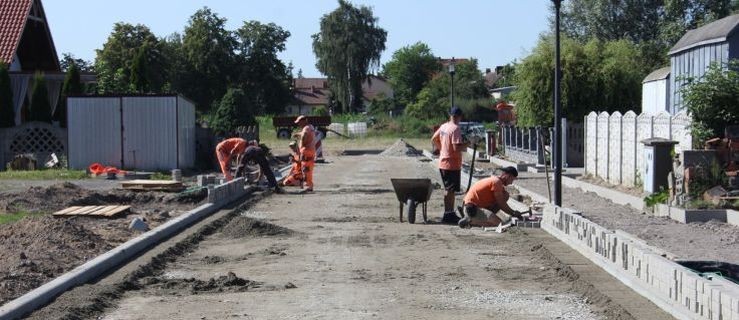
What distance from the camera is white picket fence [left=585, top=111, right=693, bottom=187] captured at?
2106cm

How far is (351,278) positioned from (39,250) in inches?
152

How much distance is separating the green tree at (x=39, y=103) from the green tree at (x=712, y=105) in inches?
892

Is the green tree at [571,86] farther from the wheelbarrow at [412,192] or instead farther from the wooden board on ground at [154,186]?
the wheelbarrow at [412,192]

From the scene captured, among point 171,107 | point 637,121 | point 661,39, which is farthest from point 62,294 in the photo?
point 661,39

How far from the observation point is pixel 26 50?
43.5 metres

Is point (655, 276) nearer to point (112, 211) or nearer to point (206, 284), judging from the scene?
point (206, 284)

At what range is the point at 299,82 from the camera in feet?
513

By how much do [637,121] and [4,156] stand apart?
2070 cm

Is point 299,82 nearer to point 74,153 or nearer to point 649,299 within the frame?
point 74,153

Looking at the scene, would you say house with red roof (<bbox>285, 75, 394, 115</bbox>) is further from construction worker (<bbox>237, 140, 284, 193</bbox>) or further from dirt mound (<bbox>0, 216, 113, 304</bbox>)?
dirt mound (<bbox>0, 216, 113, 304</bbox>)

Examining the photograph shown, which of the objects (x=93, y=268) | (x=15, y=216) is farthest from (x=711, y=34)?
(x=93, y=268)

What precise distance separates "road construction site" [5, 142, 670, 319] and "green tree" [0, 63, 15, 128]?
1919 cm

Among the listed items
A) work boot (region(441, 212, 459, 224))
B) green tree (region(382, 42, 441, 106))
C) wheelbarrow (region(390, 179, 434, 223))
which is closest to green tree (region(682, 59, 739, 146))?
work boot (region(441, 212, 459, 224))

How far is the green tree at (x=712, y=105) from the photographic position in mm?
19703
